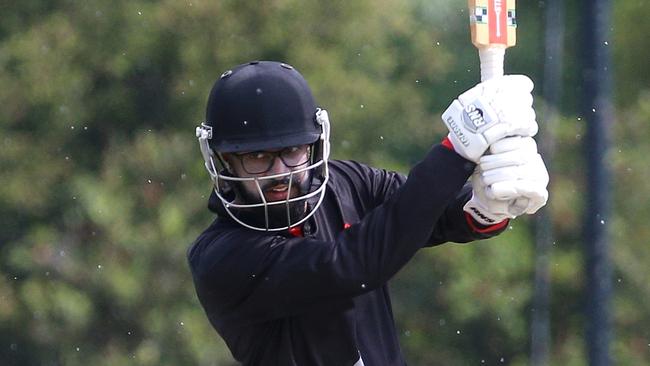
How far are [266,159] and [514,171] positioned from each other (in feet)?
2.13

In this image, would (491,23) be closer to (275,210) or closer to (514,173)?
(514,173)

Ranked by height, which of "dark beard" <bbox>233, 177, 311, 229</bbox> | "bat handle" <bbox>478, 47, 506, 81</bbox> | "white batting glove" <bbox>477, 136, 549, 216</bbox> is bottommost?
"dark beard" <bbox>233, 177, 311, 229</bbox>

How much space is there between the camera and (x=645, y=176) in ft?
17.7

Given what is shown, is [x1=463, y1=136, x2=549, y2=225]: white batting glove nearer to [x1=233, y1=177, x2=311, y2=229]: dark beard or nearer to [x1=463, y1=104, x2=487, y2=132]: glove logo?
[x1=463, y1=104, x2=487, y2=132]: glove logo

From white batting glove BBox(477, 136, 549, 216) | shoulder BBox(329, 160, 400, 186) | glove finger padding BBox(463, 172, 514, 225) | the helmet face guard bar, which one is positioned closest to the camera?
white batting glove BBox(477, 136, 549, 216)

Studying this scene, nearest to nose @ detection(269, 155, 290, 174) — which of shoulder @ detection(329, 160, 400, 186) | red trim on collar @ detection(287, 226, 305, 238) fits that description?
red trim on collar @ detection(287, 226, 305, 238)

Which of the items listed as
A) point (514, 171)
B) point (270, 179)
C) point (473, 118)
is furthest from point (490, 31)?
point (270, 179)

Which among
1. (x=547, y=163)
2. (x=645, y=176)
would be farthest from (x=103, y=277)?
(x=645, y=176)

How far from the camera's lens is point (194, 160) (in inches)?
231

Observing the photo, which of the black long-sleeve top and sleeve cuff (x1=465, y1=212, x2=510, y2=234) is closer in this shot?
the black long-sleeve top

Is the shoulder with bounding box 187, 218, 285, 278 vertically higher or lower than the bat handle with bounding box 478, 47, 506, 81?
lower

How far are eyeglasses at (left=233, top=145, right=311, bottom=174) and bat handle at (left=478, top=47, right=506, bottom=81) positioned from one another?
49cm

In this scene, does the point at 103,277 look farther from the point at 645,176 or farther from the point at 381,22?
the point at 645,176

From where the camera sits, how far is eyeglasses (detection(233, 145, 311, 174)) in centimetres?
306
